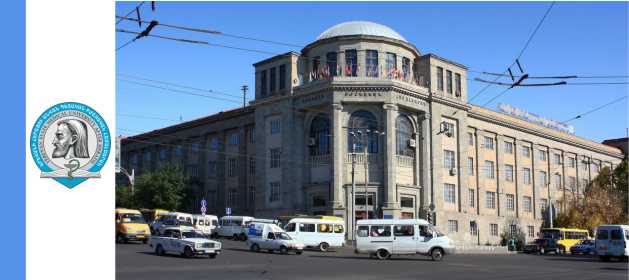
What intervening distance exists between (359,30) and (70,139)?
45.5 meters

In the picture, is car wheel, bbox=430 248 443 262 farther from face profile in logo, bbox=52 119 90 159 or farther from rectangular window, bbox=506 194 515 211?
rectangular window, bbox=506 194 515 211

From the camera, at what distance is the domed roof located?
54344 mm

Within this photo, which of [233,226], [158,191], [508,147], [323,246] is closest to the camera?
[323,246]

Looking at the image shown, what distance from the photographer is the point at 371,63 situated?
52.8 metres

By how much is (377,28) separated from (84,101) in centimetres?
4639

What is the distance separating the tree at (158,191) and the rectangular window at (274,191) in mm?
9587

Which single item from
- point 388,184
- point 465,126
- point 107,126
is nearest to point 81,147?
A: point 107,126

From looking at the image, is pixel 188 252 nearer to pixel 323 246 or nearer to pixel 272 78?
pixel 323 246

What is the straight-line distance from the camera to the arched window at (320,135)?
5328 cm

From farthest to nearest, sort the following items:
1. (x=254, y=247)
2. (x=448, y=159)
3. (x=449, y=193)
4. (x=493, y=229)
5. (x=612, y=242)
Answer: (x=493, y=229) < (x=448, y=159) < (x=449, y=193) < (x=254, y=247) < (x=612, y=242)

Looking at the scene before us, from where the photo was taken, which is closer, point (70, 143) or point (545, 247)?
point (70, 143)

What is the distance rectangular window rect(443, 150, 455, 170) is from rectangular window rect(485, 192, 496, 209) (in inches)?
293

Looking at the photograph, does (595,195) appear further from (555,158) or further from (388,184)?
(388,184)

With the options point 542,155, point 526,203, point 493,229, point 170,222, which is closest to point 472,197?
point 493,229
